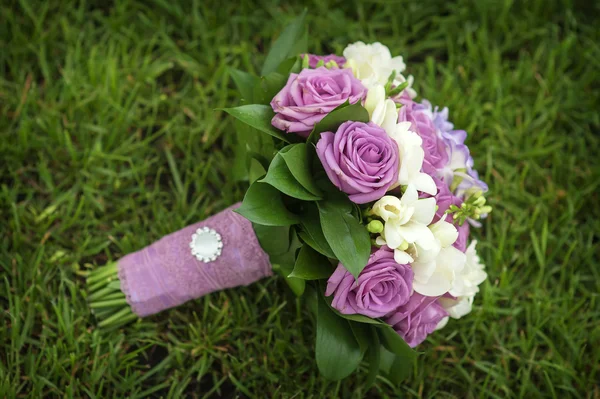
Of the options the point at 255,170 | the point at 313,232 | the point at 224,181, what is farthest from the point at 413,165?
the point at 224,181

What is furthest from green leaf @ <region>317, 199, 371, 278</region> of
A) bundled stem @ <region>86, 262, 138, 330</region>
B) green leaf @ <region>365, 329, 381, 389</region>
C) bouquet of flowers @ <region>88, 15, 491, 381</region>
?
bundled stem @ <region>86, 262, 138, 330</region>

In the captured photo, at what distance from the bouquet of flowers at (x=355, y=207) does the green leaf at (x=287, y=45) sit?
4 centimetres

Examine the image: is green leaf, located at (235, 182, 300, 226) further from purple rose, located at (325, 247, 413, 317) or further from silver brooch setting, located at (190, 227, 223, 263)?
silver brooch setting, located at (190, 227, 223, 263)

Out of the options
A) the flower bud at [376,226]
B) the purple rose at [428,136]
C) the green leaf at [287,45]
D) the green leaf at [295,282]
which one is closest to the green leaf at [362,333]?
the green leaf at [295,282]

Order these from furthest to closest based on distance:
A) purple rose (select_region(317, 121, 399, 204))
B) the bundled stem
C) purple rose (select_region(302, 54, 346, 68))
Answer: the bundled stem < purple rose (select_region(302, 54, 346, 68)) < purple rose (select_region(317, 121, 399, 204))

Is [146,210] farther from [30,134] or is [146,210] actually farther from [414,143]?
[414,143]

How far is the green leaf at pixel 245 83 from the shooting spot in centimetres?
127

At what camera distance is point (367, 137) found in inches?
40.1

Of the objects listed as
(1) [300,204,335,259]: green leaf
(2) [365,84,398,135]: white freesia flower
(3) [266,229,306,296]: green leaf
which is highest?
(2) [365,84,398,135]: white freesia flower

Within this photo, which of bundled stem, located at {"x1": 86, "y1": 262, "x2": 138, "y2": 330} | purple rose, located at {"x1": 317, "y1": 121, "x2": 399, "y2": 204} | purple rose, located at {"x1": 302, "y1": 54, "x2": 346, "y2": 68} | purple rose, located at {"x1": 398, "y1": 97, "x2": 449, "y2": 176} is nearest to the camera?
purple rose, located at {"x1": 317, "y1": 121, "x2": 399, "y2": 204}

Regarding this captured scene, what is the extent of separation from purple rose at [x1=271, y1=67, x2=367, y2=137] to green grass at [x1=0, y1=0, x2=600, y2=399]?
0.48 metres

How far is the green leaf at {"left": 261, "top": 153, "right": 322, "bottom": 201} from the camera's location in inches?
39.6

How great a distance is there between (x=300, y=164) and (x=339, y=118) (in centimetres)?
10

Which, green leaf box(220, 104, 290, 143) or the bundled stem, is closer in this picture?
green leaf box(220, 104, 290, 143)
